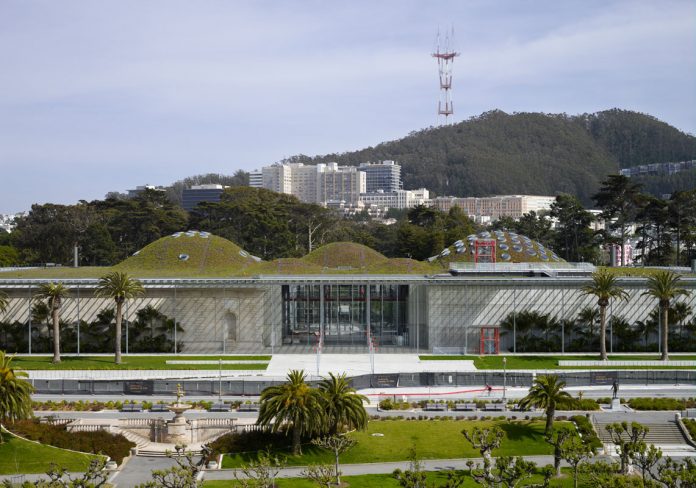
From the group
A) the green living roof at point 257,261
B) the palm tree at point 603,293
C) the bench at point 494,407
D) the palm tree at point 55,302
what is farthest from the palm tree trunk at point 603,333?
the palm tree at point 55,302

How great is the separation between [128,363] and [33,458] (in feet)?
78.3

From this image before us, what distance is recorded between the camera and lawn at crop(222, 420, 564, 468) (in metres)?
44.9

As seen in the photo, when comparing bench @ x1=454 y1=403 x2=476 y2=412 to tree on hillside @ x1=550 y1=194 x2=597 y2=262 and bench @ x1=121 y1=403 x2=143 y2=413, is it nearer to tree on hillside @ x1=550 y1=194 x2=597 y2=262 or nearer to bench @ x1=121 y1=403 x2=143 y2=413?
bench @ x1=121 y1=403 x2=143 y2=413

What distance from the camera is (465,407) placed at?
5325cm

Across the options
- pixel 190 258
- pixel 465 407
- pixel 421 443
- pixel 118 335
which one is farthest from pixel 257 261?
pixel 421 443

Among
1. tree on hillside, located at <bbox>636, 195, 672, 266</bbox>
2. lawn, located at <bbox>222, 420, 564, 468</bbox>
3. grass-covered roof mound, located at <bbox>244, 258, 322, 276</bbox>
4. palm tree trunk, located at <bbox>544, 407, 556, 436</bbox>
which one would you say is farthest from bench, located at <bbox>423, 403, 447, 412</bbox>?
tree on hillside, located at <bbox>636, 195, 672, 266</bbox>

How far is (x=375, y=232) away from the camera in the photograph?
556 ft

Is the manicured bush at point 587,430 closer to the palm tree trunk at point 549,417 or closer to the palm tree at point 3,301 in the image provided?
the palm tree trunk at point 549,417

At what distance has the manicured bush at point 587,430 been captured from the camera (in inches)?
1824

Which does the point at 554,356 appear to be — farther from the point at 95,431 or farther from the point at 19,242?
the point at 19,242

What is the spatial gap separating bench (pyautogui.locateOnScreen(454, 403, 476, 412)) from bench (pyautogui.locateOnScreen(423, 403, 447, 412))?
28.2 inches

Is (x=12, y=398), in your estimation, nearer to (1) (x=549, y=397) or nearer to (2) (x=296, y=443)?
(2) (x=296, y=443)

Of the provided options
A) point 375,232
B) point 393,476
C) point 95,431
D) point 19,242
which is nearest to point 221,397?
point 95,431

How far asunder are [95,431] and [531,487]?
23.7m
